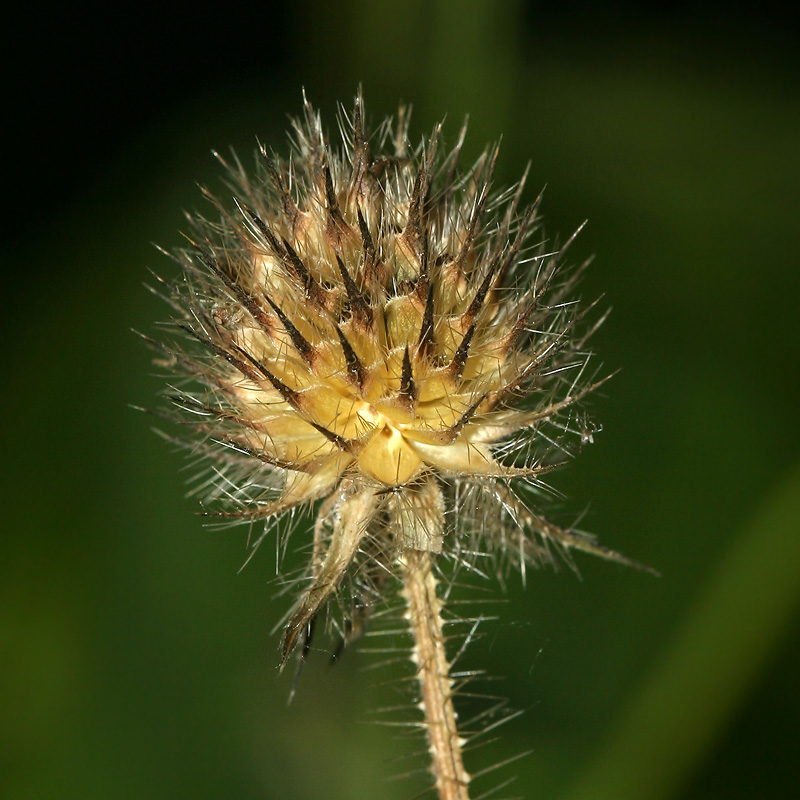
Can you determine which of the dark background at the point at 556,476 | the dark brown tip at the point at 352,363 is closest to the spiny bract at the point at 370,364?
the dark brown tip at the point at 352,363

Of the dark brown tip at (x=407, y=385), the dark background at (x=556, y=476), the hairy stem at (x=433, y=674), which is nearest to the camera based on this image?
the dark brown tip at (x=407, y=385)

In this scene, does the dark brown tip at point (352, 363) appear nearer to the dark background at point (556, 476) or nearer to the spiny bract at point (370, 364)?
the spiny bract at point (370, 364)

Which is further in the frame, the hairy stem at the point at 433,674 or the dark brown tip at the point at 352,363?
the hairy stem at the point at 433,674

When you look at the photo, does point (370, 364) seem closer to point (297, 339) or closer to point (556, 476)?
point (297, 339)

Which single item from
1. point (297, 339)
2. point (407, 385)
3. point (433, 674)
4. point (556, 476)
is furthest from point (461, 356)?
point (556, 476)

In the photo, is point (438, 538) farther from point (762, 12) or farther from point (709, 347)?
point (762, 12)

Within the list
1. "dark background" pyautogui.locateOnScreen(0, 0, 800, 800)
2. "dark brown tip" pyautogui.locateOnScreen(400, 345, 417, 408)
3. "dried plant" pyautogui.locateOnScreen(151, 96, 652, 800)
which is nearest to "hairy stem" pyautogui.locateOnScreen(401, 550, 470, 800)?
"dried plant" pyautogui.locateOnScreen(151, 96, 652, 800)

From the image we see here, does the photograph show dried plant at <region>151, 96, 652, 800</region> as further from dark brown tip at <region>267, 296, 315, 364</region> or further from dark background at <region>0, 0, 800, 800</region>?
dark background at <region>0, 0, 800, 800</region>
